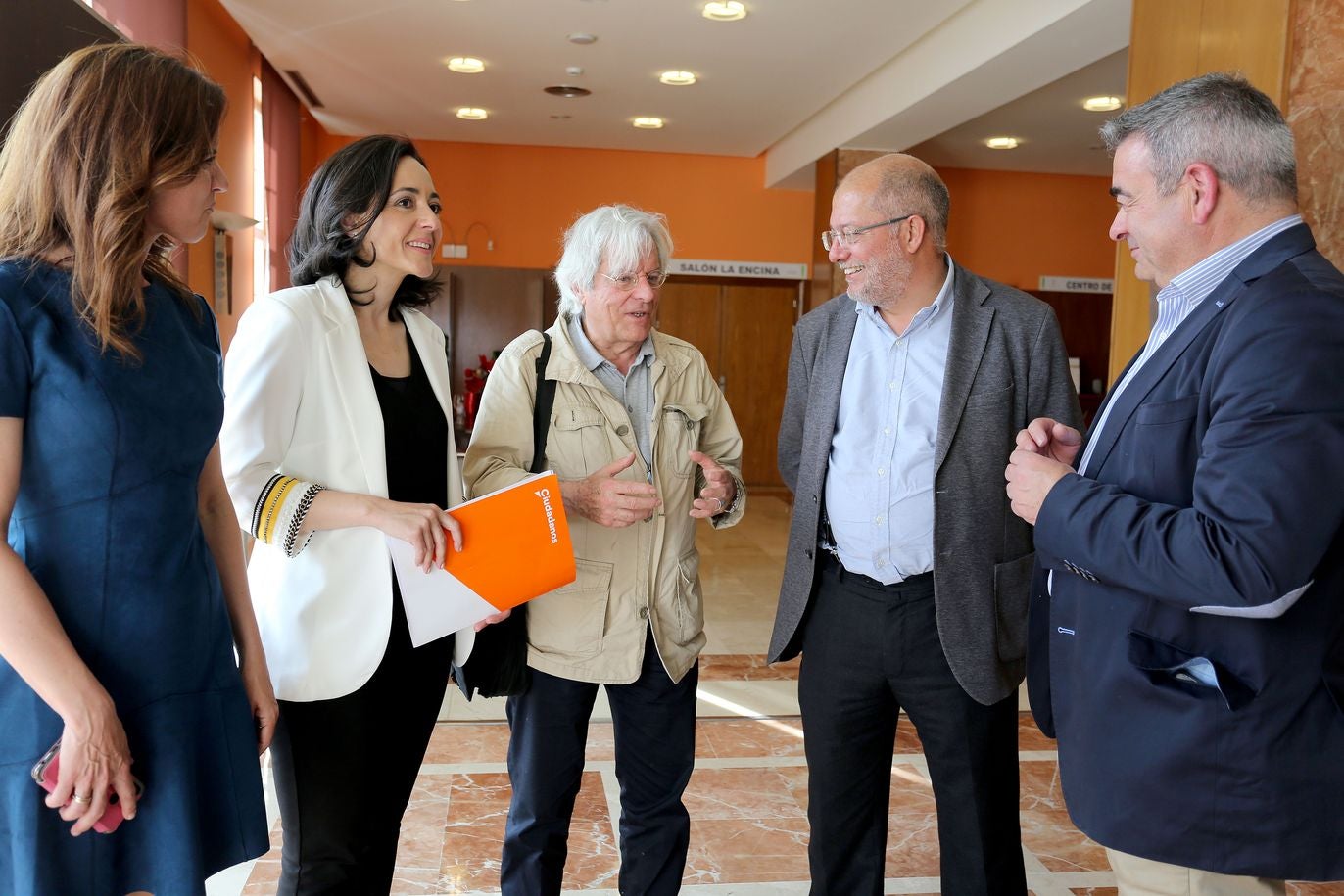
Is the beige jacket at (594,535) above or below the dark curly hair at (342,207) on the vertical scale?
below

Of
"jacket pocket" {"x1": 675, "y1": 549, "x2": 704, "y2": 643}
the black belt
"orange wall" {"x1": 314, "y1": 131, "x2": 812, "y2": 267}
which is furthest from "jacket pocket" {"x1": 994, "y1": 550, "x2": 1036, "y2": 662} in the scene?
"orange wall" {"x1": 314, "y1": 131, "x2": 812, "y2": 267}

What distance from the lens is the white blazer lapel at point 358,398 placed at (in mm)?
1802

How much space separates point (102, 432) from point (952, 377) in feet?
5.44

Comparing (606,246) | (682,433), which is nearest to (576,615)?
(682,433)

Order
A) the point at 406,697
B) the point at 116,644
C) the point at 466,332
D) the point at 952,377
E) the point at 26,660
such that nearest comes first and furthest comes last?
the point at 26,660 < the point at 116,644 < the point at 406,697 < the point at 952,377 < the point at 466,332

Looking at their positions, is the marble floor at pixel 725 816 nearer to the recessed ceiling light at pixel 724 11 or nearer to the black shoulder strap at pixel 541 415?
the black shoulder strap at pixel 541 415

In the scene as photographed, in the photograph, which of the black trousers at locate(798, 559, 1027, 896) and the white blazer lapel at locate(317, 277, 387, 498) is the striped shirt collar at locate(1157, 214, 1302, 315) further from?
the white blazer lapel at locate(317, 277, 387, 498)

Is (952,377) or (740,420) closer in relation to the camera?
(952,377)

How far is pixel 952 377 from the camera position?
224 cm

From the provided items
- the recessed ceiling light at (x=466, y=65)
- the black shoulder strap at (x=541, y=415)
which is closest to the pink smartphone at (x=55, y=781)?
the black shoulder strap at (x=541, y=415)

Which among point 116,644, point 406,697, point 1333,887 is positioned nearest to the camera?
point 116,644

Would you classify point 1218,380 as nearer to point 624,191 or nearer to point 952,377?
point 952,377

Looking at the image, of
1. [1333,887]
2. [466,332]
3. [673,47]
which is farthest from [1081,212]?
[1333,887]

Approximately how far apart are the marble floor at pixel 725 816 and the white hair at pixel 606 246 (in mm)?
1727
